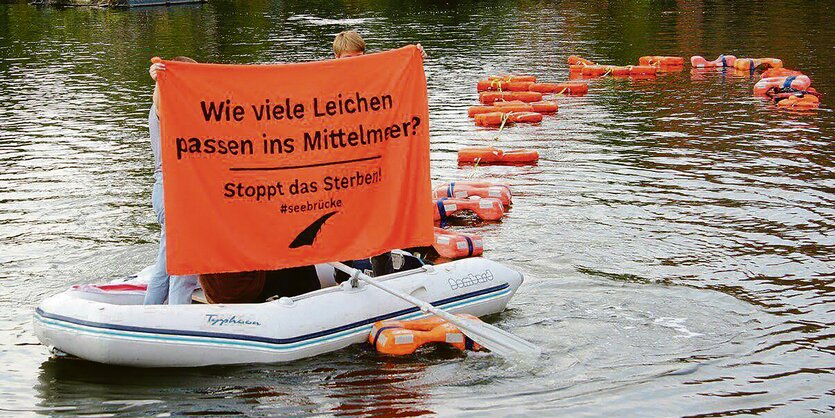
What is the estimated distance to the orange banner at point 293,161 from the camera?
9.95m

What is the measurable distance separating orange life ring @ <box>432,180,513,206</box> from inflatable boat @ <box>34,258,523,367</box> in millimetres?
5255

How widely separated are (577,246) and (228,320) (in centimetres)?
575

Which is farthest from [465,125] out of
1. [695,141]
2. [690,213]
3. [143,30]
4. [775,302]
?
[143,30]

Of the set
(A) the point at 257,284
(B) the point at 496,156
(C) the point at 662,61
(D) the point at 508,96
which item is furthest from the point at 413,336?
(C) the point at 662,61

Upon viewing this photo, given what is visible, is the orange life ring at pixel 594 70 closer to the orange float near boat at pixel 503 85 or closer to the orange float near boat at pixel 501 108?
the orange float near boat at pixel 503 85

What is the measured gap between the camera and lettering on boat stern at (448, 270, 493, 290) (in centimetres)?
1178

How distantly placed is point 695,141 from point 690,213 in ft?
18.5

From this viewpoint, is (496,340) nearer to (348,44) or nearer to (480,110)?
(348,44)

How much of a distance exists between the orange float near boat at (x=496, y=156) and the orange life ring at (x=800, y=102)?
303 inches

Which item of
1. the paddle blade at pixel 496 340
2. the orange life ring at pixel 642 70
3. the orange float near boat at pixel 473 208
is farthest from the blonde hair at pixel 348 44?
the orange life ring at pixel 642 70

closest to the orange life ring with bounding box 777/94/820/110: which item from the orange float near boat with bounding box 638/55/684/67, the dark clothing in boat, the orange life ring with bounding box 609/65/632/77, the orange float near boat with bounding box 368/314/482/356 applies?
the orange life ring with bounding box 609/65/632/77

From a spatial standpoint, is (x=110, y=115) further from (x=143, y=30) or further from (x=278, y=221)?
(x=143, y=30)

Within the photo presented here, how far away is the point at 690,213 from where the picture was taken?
16.1 meters

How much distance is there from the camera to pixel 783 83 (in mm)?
26062
